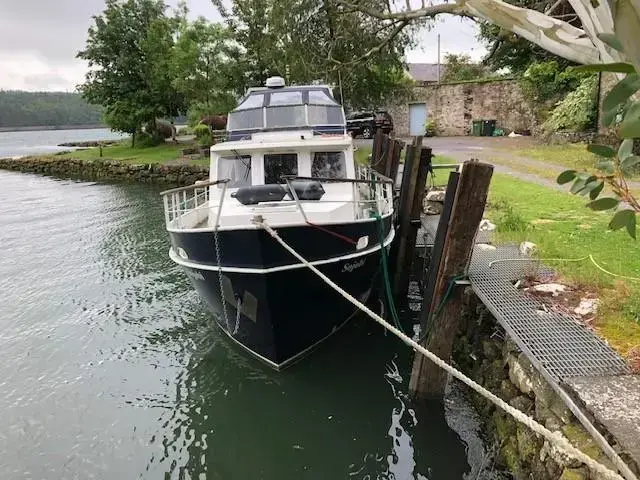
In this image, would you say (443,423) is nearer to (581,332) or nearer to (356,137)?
(581,332)

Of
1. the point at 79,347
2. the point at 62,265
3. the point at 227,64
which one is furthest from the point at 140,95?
the point at 79,347

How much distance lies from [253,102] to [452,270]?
6.11 meters

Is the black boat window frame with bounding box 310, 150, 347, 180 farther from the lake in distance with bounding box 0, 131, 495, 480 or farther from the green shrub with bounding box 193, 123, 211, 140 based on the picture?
the green shrub with bounding box 193, 123, 211, 140

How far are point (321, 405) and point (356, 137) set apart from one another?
2412cm

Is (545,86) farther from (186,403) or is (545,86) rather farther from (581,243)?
(186,403)

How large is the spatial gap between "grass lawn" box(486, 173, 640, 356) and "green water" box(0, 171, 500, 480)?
192 centimetres

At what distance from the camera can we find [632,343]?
4691 mm

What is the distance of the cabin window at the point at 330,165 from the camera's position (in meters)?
8.69

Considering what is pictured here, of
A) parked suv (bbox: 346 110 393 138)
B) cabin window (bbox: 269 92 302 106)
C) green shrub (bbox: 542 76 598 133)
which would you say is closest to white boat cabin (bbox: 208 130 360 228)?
cabin window (bbox: 269 92 302 106)

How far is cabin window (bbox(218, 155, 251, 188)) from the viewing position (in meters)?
8.61

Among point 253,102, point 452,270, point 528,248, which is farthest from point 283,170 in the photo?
point 528,248

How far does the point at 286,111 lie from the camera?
979 centimetres

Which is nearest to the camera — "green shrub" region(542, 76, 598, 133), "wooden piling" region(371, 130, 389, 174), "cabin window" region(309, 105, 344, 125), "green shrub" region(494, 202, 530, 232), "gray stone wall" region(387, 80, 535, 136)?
"green shrub" region(494, 202, 530, 232)

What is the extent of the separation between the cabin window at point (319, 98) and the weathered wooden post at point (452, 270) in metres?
5.07
